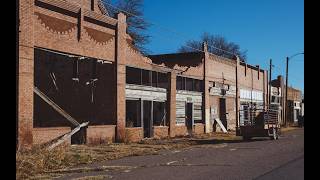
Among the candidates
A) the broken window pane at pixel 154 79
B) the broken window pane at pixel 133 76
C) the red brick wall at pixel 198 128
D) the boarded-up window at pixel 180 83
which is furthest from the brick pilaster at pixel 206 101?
the broken window pane at pixel 133 76

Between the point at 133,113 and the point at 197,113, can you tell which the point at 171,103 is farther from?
the point at 197,113

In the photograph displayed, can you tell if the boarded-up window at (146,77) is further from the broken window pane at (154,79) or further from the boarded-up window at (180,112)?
the boarded-up window at (180,112)

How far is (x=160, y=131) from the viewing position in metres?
31.3

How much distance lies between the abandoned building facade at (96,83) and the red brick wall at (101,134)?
0.05 meters

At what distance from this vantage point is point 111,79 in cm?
2689

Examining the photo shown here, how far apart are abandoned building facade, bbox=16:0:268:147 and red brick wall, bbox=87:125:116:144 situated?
0.05 metres

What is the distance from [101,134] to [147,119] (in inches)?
248

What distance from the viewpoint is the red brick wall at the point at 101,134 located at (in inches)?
938

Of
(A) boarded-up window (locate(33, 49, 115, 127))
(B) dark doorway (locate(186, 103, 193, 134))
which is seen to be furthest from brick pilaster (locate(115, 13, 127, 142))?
(B) dark doorway (locate(186, 103, 193, 134))

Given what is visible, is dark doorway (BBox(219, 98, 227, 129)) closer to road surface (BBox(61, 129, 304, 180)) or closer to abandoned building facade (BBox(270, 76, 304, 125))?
abandoned building facade (BBox(270, 76, 304, 125))

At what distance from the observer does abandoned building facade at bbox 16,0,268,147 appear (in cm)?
2019
